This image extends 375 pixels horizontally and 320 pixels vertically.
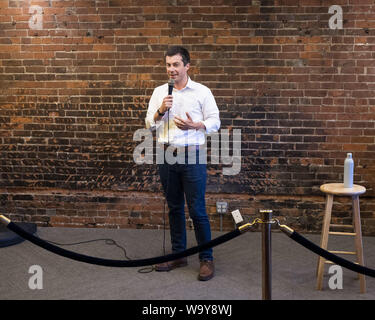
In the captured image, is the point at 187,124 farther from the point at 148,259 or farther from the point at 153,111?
the point at 148,259

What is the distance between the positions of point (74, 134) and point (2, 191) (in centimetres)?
99

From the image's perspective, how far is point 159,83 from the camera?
4.63m

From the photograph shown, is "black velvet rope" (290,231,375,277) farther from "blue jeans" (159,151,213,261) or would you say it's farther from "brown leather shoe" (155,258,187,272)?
"brown leather shoe" (155,258,187,272)

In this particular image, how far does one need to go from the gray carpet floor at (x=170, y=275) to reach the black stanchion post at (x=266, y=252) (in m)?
0.69

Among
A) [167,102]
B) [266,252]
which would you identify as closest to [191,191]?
[167,102]

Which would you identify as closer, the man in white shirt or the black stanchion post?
the black stanchion post

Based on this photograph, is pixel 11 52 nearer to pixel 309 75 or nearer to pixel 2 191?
pixel 2 191

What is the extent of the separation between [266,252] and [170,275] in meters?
1.29

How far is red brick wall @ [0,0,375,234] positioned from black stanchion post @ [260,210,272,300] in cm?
210

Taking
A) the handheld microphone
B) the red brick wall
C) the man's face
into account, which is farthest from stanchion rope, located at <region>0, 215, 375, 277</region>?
the red brick wall

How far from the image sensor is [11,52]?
476 centimetres

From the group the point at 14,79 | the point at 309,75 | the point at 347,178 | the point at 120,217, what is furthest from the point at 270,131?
the point at 14,79

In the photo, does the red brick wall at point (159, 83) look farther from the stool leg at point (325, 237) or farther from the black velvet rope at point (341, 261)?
the black velvet rope at point (341, 261)

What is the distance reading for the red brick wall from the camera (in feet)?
14.6
